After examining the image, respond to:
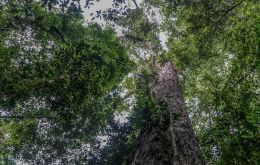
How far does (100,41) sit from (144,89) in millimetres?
2386

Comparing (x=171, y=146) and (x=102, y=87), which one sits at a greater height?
(x=102, y=87)

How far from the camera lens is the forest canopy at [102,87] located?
7496 millimetres

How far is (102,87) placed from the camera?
1016cm

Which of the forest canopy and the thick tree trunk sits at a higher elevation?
the forest canopy

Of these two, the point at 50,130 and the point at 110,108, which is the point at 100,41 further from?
the point at 50,130

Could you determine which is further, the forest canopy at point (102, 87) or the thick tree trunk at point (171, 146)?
the forest canopy at point (102, 87)

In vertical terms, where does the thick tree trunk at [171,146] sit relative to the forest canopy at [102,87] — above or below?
Answer: below

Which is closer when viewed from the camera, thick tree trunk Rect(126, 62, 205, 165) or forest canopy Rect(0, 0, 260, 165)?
thick tree trunk Rect(126, 62, 205, 165)

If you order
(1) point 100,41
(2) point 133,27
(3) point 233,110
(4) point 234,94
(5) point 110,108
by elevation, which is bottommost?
(3) point 233,110

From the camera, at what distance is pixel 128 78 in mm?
15227

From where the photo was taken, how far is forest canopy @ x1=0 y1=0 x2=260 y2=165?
7.50m

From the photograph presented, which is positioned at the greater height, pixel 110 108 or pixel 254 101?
pixel 110 108

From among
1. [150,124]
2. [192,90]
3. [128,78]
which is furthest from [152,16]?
[150,124]

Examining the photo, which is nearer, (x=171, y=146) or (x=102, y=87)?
(x=171, y=146)
